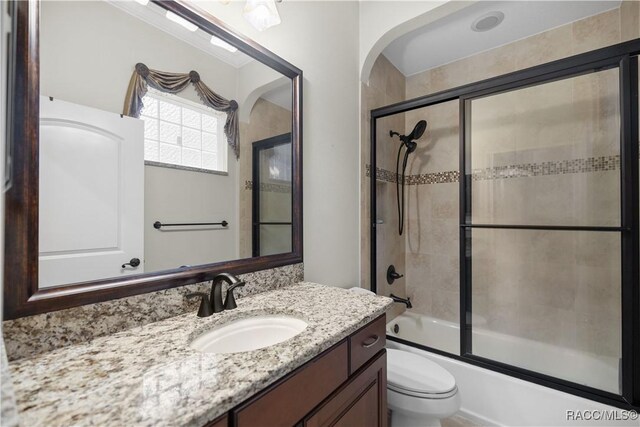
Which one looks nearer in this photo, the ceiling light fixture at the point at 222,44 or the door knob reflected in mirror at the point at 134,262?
the door knob reflected in mirror at the point at 134,262

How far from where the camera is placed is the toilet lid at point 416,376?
1294 millimetres

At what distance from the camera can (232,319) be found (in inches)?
37.0

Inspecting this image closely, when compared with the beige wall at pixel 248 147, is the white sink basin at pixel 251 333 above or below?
below

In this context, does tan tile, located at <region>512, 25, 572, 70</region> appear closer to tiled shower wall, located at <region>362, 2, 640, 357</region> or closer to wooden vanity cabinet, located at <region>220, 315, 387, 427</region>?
tiled shower wall, located at <region>362, 2, 640, 357</region>

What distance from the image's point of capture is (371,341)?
992 mm

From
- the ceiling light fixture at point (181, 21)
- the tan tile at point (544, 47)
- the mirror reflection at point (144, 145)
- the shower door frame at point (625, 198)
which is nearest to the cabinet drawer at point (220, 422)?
the mirror reflection at point (144, 145)

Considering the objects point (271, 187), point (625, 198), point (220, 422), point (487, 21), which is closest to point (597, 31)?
point (487, 21)

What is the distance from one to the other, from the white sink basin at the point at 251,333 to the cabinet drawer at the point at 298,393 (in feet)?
0.55

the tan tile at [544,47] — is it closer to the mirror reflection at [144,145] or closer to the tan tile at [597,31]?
the tan tile at [597,31]

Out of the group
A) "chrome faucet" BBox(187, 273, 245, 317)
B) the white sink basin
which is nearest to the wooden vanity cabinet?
the white sink basin

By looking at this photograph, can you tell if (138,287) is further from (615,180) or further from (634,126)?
(615,180)

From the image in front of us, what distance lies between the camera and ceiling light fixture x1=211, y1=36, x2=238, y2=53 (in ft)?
3.56

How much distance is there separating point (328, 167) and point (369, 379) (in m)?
1.16

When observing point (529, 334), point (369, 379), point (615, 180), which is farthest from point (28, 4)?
point (529, 334)
